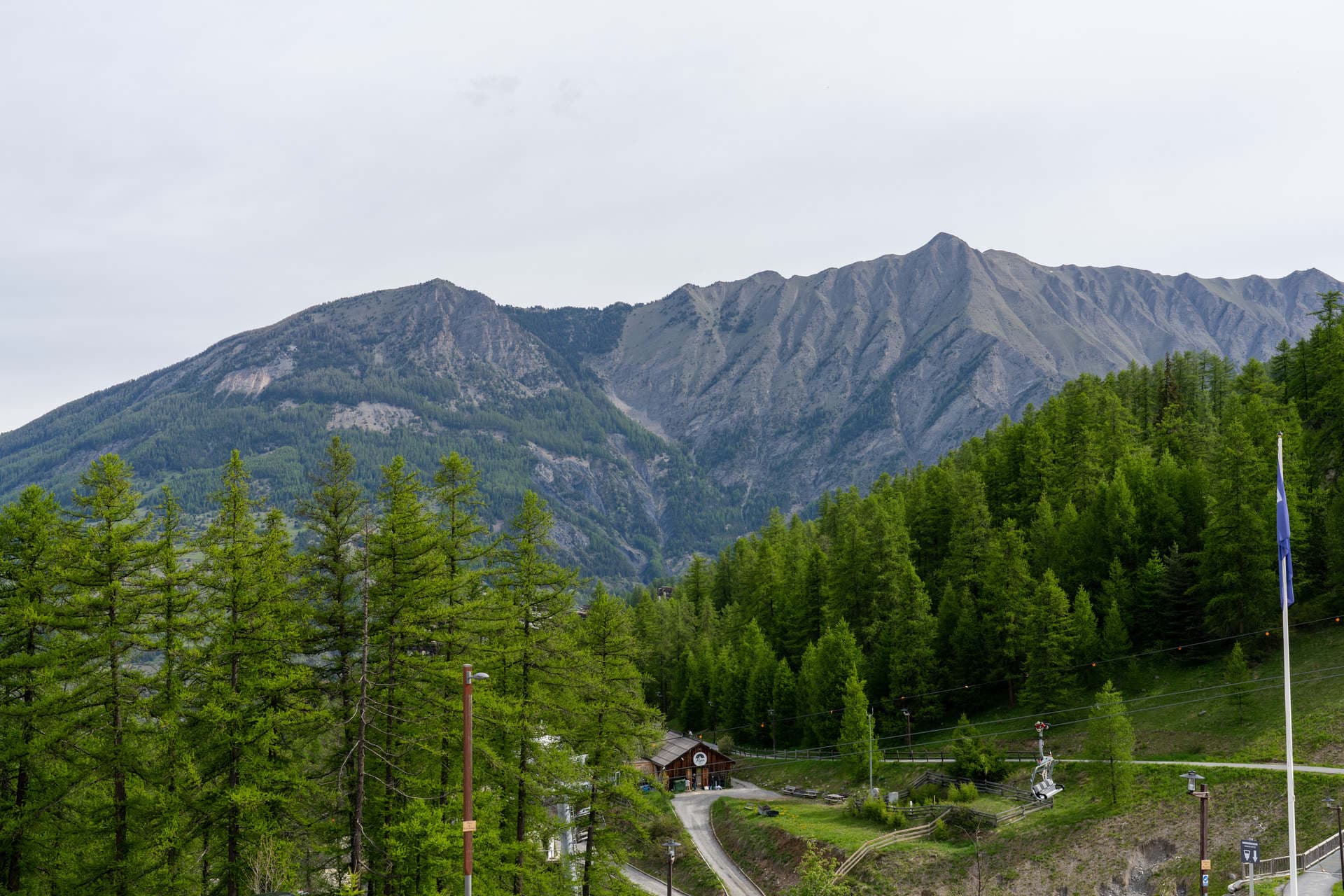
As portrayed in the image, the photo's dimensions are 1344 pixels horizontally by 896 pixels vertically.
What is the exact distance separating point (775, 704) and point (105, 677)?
64.2 metres

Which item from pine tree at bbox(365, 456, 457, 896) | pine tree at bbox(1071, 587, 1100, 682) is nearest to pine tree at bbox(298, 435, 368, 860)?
pine tree at bbox(365, 456, 457, 896)

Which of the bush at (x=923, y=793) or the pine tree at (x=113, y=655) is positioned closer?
the pine tree at (x=113, y=655)

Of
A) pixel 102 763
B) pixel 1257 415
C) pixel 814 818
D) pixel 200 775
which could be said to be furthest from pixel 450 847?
pixel 1257 415

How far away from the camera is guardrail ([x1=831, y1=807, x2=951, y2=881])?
5444 cm

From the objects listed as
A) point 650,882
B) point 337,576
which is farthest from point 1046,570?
point 337,576

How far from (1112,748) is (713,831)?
100ft

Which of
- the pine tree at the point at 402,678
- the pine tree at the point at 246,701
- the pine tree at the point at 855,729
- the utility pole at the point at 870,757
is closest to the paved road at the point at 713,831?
the pine tree at the point at 855,729

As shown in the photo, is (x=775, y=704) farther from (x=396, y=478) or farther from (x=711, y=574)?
(x=396, y=478)

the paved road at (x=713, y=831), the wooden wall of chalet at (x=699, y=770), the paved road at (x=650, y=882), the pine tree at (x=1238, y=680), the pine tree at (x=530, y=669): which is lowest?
the paved road at (x=650, y=882)

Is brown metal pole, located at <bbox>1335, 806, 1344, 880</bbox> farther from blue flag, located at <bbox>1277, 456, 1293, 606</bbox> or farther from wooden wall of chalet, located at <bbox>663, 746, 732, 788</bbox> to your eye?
wooden wall of chalet, located at <bbox>663, 746, 732, 788</bbox>

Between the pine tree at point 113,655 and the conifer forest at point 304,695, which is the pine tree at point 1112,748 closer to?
the conifer forest at point 304,695

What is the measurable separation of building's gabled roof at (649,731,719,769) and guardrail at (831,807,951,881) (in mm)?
28616

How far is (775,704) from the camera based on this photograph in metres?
85.8

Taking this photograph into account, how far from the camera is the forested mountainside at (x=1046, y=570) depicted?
6612 centimetres
